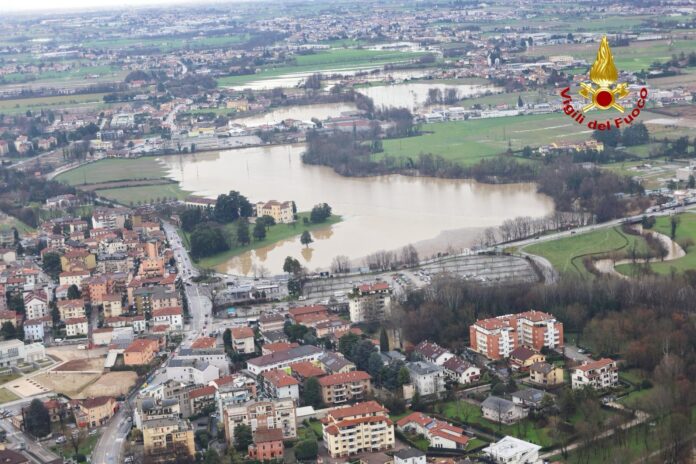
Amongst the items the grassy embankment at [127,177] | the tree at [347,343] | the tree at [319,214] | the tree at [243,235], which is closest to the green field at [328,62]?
the grassy embankment at [127,177]

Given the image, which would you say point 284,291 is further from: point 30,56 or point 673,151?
point 30,56

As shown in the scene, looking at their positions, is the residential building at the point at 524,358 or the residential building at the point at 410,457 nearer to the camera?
the residential building at the point at 410,457

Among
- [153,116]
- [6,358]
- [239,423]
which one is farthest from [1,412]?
[153,116]

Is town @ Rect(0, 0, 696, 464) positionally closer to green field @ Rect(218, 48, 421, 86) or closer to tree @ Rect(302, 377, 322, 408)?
tree @ Rect(302, 377, 322, 408)

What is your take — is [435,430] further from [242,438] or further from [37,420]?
[37,420]

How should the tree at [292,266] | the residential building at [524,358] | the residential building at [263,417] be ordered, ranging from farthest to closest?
the tree at [292,266], the residential building at [524,358], the residential building at [263,417]

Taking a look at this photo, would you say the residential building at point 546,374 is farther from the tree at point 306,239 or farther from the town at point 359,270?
the tree at point 306,239

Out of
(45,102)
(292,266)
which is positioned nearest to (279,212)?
(292,266)
